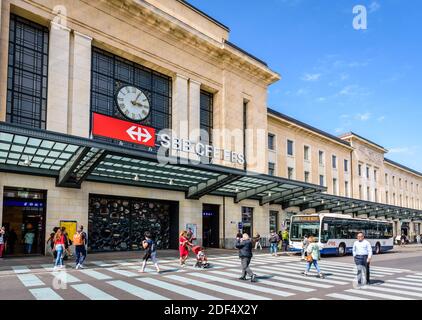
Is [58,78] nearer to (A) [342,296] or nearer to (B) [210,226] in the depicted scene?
(B) [210,226]

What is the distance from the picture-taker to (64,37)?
23.9m

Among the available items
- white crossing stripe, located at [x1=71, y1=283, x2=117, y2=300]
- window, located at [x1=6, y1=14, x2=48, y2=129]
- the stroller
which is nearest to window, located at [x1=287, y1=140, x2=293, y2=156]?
the stroller

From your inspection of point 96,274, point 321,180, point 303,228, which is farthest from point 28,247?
point 321,180

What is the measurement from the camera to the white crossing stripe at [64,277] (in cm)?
1379

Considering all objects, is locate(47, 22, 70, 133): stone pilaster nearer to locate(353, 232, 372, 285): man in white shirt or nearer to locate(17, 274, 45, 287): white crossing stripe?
locate(17, 274, 45, 287): white crossing stripe

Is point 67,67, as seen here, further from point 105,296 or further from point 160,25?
point 105,296

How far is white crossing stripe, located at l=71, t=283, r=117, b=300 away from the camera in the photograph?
10703 millimetres

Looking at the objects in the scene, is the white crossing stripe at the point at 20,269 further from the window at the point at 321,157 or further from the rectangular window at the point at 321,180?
the window at the point at 321,157

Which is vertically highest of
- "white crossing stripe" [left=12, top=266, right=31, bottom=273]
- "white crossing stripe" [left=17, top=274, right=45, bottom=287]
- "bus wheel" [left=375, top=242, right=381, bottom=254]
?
"white crossing stripe" [left=17, top=274, right=45, bottom=287]

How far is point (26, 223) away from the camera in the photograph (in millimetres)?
22953

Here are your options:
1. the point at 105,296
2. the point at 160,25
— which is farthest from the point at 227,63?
the point at 105,296

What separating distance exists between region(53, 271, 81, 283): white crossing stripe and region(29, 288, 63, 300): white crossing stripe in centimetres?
181

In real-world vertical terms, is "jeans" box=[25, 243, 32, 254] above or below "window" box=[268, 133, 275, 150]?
below

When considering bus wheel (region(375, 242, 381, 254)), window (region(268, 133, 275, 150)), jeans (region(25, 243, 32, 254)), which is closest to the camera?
jeans (region(25, 243, 32, 254))
